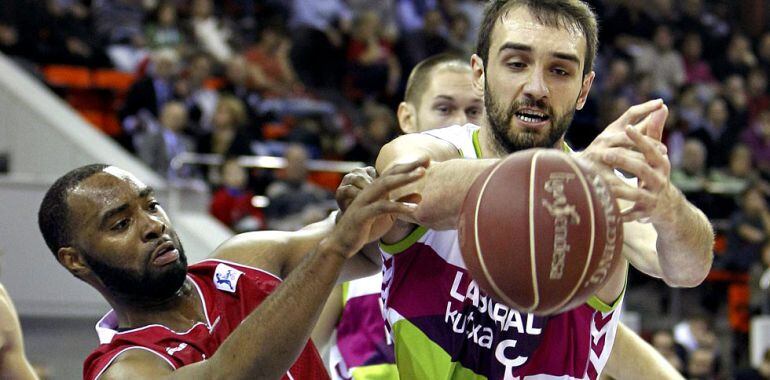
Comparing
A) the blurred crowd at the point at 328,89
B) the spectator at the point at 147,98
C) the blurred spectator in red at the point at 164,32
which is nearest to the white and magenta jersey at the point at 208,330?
the blurred crowd at the point at 328,89

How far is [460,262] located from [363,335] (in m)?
1.71

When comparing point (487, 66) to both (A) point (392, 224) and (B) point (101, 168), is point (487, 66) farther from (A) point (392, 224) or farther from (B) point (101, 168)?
(B) point (101, 168)

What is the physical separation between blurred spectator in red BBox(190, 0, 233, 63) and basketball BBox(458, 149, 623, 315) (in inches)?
401

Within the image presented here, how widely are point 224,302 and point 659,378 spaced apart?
68.5 inches

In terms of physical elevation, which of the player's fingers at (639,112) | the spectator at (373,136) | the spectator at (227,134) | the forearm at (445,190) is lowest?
the spectator at (373,136)

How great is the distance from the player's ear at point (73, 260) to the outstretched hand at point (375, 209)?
109cm

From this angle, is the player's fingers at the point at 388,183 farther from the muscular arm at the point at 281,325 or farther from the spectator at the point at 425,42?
the spectator at the point at 425,42

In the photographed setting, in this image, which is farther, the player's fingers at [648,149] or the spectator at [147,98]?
the spectator at [147,98]

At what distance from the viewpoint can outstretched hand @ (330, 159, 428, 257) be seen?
10.1ft

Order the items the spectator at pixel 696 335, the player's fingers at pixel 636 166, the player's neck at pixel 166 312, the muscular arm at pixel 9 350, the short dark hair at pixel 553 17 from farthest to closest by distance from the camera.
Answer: the spectator at pixel 696 335, the muscular arm at pixel 9 350, the player's neck at pixel 166 312, the short dark hair at pixel 553 17, the player's fingers at pixel 636 166

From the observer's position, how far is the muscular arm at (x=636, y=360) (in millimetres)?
4535

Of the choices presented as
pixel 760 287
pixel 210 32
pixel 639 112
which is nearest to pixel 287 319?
pixel 639 112

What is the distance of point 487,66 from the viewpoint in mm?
3672

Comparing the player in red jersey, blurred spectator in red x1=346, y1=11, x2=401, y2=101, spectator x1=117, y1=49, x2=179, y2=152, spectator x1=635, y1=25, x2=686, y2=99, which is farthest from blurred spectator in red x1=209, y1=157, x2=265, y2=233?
spectator x1=635, y1=25, x2=686, y2=99
